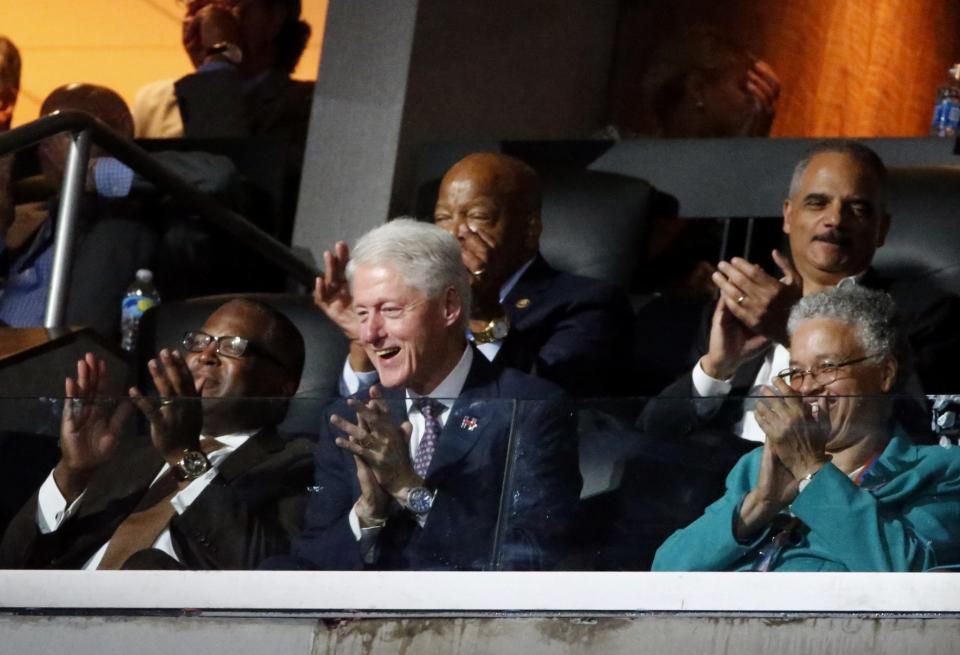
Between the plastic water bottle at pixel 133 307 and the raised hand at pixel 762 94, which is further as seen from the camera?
the raised hand at pixel 762 94

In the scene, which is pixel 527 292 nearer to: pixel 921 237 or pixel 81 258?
pixel 921 237

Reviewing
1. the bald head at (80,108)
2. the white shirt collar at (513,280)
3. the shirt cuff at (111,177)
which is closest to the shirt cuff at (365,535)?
the white shirt collar at (513,280)

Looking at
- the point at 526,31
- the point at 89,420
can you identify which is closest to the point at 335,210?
the point at 526,31

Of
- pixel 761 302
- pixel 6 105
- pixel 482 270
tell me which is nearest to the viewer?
pixel 761 302

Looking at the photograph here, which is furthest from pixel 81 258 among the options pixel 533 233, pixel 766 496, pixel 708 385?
pixel 766 496

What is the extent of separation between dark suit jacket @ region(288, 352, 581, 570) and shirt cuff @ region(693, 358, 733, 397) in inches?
34.0

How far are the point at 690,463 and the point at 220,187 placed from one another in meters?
2.58

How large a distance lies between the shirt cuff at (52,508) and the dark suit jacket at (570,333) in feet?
3.87

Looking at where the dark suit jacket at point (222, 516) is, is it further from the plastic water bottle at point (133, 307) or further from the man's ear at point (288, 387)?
the plastic water bottle at point (133, 307)

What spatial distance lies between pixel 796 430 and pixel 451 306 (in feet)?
3.08

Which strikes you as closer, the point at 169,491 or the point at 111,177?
the point at 169,491

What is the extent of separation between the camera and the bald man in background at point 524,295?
390cm

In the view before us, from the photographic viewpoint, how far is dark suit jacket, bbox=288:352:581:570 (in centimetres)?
269

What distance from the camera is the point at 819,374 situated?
9.85 ft
